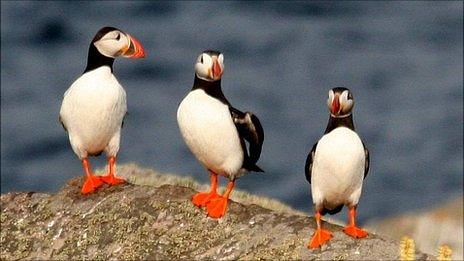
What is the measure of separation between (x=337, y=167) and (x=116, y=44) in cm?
296

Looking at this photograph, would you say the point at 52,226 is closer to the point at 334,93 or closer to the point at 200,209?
the point at 200,209

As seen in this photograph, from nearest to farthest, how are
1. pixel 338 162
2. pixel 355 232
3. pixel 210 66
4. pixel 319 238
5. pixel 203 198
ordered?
pixel 319 238
pixel 355 232
pixel 338 162
pixel 210 66
pixel 203 198

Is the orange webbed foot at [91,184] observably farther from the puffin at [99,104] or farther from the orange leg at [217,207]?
the orange leg at [217,207]

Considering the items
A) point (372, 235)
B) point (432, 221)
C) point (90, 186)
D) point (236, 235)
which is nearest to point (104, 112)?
point (90, 186)

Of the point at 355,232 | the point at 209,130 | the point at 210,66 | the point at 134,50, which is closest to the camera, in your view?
the point at 355,232

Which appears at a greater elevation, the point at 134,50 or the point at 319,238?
the point at 134,50

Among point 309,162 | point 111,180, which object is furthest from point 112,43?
point 309,162

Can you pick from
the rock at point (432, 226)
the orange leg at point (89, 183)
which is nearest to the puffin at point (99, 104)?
the orange leg at point (89, 183)

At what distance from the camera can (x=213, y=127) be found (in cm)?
1430

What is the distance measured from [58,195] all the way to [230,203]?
213cm

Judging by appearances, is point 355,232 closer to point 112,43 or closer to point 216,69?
point 216,69

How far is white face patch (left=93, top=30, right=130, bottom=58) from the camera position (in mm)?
15180

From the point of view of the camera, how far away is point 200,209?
1450cm

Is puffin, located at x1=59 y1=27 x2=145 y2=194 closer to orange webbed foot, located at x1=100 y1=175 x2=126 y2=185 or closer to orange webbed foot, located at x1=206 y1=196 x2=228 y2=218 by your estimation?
orange webbed foot, located at x1=100 y1=175 x2=126 y2=185
